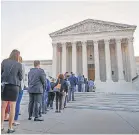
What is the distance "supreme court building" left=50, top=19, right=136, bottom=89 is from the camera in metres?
29.6

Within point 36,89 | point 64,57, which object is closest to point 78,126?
point 36,89

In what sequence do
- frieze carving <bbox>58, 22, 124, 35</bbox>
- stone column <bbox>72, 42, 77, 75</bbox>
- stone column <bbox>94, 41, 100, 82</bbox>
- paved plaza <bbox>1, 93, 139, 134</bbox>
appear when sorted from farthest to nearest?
stone column <bbox>72, 42, 77, 75</bbox> < frieze carving <bbox>58, 22, 124, 35</bbox> < stone column <bbox>94, 41, 100, 82</bbox> < paved plaza <bbox>1, 93, 139, 134</bbox>

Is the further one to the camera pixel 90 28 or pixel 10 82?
pixel 90 28

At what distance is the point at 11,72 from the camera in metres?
3.45

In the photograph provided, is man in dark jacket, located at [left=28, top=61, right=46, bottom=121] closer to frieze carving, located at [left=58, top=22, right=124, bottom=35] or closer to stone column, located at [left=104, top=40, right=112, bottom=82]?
stone column, located at [left=104, top=40, right=112, bottom=82]

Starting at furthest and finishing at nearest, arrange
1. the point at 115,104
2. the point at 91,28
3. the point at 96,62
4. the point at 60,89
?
the point at 91,28 → the point at 96,62 → the point at 115,104 → the point at 60,89

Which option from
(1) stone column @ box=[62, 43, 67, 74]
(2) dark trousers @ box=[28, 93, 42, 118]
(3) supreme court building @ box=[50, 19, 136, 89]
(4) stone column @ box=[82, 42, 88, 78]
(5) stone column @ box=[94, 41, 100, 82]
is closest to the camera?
(2) dark trousers @ box=[28, 93, 42, 118]

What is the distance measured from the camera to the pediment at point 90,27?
1195 inches

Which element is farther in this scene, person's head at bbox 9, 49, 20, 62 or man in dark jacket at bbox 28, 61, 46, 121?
man in dark jacket at bbox 28, 61, 46, 121

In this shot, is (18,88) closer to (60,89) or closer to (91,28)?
(60,89)

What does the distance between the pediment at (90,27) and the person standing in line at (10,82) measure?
2893cm

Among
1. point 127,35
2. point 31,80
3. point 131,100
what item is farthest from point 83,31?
point 31,80

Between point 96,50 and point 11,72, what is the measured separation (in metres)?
27.9

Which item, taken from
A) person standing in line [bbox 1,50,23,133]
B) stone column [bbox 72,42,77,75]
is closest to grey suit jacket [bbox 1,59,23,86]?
person standing in line [bbox 1,50,23,133]
